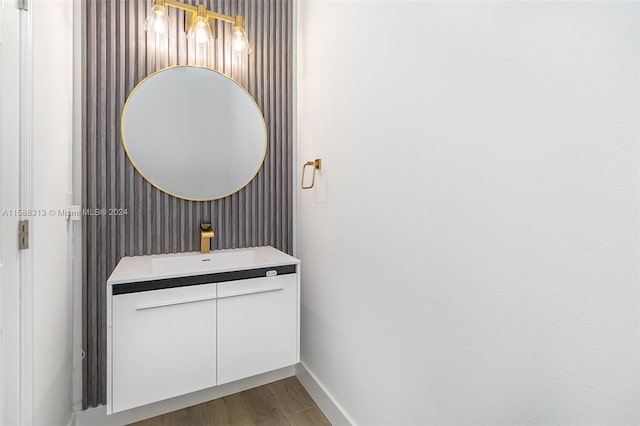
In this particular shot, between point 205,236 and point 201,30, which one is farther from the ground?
point 201,30

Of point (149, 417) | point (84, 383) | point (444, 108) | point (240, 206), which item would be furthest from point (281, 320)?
point (444, 108)

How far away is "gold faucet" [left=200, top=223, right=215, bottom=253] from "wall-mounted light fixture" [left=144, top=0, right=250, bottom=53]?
1.05m

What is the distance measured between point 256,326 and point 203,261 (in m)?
0.50

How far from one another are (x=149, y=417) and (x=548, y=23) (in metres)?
2.44

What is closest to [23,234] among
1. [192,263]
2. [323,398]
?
[192,263]

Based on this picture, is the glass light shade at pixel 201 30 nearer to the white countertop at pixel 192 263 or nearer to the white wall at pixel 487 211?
the white wall at pixel 487 211

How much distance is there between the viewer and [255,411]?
181 cm

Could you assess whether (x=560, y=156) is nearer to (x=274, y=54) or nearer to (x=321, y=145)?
(x=321, y=145)

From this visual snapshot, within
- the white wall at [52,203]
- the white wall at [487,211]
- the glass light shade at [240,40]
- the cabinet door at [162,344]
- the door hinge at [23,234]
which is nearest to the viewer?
the white wall at [487,211]

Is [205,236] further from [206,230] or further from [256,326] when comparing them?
[256,326]

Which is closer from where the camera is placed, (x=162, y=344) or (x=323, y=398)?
(x=162, y=344)

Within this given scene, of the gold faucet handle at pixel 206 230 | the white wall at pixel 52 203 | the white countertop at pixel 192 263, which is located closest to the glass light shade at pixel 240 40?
the white wall at pixel 52 203

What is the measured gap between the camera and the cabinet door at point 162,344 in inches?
52.8

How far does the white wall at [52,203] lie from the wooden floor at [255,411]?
22.0 inches
